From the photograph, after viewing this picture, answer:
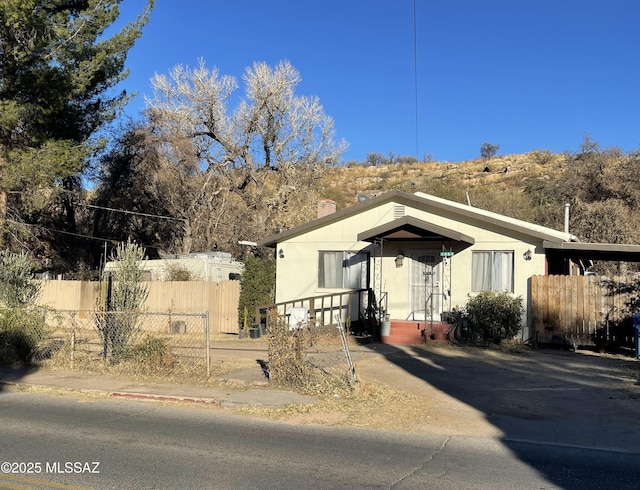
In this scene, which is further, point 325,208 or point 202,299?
point 325,208

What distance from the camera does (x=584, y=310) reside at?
15.3 m

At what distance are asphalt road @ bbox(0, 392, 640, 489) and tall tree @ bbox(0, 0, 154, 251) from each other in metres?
11.1

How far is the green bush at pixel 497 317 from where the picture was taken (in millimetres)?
15797

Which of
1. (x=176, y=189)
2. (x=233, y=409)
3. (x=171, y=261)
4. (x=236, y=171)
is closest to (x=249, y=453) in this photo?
(x=233, y=409)

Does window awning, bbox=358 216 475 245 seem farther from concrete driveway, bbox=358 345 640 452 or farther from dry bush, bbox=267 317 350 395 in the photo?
dry bush, bbox=267 317 350 395

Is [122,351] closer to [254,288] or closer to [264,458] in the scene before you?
[264,458]

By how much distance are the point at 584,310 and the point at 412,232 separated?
16.7 feet

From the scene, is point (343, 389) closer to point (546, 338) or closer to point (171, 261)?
point (546, 338)

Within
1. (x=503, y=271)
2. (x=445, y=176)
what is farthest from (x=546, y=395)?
(x=445, y=176)

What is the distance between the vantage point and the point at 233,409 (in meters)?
8.67

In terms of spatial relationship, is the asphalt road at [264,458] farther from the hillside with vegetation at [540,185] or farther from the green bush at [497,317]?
the hillside with vegetation at [540,185]

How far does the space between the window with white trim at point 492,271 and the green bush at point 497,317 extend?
0.81 metres

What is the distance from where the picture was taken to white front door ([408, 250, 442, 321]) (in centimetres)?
1778

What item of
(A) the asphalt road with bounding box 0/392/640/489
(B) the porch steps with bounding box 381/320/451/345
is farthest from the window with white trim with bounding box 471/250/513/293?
(A) the asphalt road with bounding box 0/392/640/489
